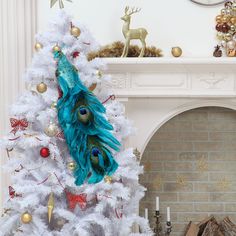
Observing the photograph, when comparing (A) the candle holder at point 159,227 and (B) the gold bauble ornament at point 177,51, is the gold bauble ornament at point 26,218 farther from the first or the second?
(B) the gold bauble ornament at point 177,51

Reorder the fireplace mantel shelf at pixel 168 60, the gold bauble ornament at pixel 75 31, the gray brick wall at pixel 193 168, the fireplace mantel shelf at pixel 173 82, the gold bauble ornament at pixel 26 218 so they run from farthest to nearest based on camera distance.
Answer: the gray brick wall at pixel 193 168 → the fireplace mantel shelf at pixel 173 82 → the fireplace mantel shelf at pixel 168 60 → the gold bauble ornament at pixel 75 31 → the gold bauble ornament at pixel 26 218

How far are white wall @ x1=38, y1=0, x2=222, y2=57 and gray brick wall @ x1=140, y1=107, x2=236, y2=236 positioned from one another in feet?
1.53

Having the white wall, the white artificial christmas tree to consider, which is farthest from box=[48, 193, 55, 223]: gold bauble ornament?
the white wall

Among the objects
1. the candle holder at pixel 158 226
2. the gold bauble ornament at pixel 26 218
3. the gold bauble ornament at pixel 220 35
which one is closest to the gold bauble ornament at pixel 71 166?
the gold bauble ornament at pixel 26 218

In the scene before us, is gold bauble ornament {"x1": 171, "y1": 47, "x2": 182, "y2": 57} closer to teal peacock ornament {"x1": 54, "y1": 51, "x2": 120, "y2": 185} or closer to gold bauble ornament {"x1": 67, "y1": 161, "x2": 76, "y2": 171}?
teal peacock ornament {"x1": 54, "y1": 51, "x2": 120, "y2": 185}

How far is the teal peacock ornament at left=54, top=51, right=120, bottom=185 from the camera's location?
8.23ft

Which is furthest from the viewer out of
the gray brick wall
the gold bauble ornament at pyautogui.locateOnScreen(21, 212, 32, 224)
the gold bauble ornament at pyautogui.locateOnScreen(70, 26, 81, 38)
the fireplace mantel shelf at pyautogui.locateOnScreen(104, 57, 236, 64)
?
the gray brick wall

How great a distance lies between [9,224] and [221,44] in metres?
1.56

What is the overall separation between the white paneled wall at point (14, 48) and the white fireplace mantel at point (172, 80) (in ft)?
1.76

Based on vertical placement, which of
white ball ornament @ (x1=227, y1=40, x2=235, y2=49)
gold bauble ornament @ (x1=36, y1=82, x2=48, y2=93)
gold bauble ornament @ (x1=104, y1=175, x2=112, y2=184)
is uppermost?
white ball ornament @ (x1=227, y1=40, x2=235, y2=49)

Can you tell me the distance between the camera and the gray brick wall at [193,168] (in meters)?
3.33

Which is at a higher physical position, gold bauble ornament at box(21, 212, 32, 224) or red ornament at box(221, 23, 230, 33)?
red ornament at box(221, 23, 230, 33)

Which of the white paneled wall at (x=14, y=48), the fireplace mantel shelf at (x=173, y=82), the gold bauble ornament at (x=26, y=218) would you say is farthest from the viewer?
the white paneled wall at (x=14, y=48)

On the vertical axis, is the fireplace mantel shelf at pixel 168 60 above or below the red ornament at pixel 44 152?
above
